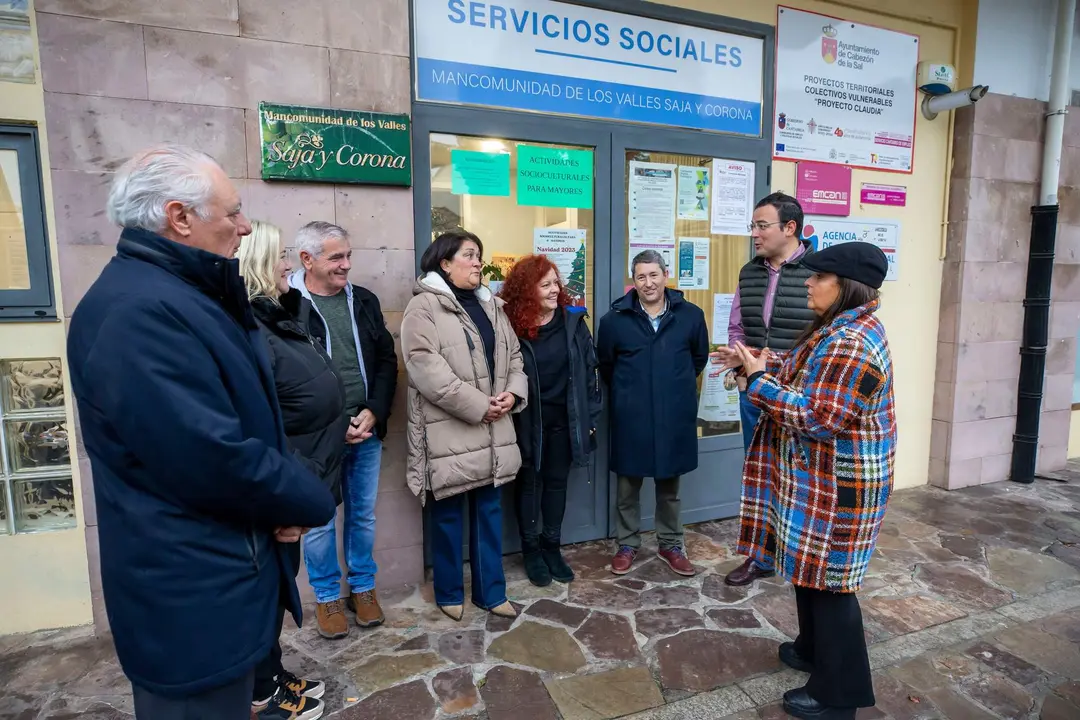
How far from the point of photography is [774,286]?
339 centimetres

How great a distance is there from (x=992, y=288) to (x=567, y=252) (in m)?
3.74

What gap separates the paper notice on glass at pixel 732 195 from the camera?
4.21 m

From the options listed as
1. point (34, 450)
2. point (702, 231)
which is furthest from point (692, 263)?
point (34, 450)

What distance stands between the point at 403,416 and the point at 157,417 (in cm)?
213

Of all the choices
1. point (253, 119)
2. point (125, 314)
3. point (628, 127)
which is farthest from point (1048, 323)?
point (125, 314)

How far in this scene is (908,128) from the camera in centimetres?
479

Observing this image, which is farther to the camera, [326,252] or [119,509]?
[326,252]

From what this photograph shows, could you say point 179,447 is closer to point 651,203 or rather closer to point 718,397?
point 651,203

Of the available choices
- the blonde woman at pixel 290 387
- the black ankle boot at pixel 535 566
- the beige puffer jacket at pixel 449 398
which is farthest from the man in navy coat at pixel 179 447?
the black ankle boot at pixel 535 566

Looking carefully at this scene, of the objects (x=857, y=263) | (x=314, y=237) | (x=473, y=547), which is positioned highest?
(x=314, y=237)

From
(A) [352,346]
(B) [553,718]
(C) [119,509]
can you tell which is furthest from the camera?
(A) [352,346]

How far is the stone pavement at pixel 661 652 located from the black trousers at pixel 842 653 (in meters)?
0.27

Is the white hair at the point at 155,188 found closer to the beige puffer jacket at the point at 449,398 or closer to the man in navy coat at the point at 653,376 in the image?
the beige puffer jacket at the point at 449,398

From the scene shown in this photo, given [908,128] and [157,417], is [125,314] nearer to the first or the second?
Result: [157,417]
